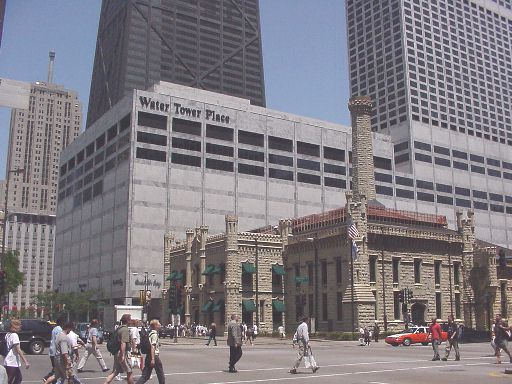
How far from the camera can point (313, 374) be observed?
2078 centimetres

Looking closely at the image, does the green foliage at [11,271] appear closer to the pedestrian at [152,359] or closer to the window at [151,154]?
the window at [151,154]

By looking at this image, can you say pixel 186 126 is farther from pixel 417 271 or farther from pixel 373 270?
pixel 373 270

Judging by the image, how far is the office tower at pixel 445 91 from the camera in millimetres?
137750

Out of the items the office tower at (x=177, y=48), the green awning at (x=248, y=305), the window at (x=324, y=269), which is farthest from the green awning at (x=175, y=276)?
the office tower at (x=177, y=48)

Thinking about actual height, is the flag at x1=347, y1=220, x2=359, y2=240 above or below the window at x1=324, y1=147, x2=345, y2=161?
below

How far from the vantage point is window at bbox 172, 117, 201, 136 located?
103250 mm

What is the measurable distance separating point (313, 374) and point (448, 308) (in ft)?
142

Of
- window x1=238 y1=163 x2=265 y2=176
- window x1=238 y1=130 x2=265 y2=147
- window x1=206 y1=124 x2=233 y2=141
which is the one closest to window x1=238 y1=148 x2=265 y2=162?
window x1=238 y1=163 x2=265 y2=176

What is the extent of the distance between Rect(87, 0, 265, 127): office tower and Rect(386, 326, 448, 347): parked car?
117 meters

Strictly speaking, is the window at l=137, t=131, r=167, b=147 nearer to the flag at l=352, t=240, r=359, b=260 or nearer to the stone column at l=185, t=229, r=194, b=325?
the stone column at l=185, t=229, r=194, b=325

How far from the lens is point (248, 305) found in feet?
208

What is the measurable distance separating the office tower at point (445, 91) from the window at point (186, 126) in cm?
4573

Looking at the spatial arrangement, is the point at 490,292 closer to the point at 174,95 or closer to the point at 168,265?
the point at 168,265

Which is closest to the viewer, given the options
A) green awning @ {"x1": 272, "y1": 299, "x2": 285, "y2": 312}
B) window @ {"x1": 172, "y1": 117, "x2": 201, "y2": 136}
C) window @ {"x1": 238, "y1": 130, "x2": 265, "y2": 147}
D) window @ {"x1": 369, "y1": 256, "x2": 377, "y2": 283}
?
window @ {"x1": 369, "y1": 256, "x2": 377, "y2": 283}
